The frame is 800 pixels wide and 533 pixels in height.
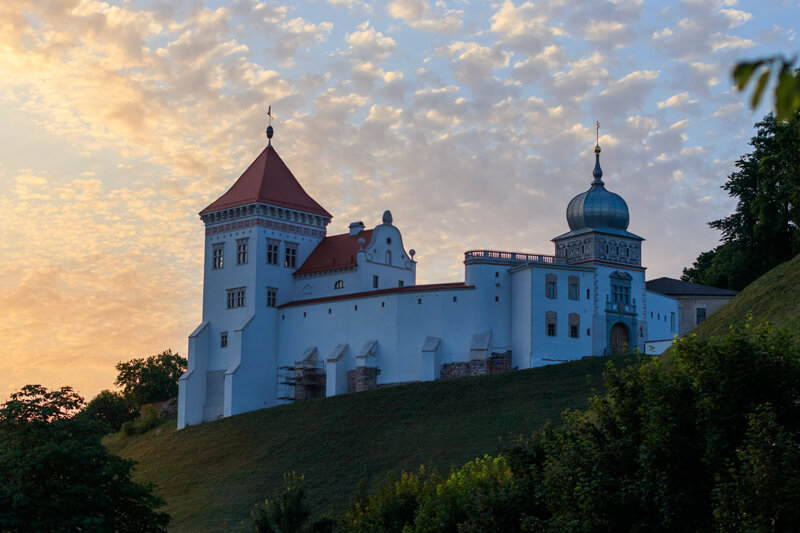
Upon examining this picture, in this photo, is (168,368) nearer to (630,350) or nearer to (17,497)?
(630,350)

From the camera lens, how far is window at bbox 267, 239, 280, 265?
76.8m

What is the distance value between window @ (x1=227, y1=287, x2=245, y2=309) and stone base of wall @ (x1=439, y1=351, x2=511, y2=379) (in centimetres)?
1770

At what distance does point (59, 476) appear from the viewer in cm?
3259

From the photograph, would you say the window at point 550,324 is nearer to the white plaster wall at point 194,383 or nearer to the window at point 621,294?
the window at point 621,294

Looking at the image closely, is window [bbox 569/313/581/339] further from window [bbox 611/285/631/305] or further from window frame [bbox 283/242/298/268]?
window frame [bbox 283/242/298/268]

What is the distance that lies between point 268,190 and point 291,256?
5.34 meters

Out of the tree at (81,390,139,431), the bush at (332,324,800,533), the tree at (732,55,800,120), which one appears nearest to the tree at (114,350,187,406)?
the tree at (81,390,139,431)

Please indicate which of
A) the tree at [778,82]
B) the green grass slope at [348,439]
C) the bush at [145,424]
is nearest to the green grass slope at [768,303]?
the green grass slope at [348,439]

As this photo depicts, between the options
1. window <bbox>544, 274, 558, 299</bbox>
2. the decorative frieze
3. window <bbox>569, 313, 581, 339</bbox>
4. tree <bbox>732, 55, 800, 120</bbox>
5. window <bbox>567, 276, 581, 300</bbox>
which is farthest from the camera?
the decorative frieze

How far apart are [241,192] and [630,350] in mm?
31577

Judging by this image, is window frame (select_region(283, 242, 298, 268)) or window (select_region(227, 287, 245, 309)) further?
window frame (select_region(283, 242, 298, 268))

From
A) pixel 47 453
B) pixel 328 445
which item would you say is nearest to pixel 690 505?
pixel 47 453

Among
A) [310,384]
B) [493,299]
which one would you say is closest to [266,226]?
[310,384]

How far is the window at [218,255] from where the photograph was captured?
78625 mm
